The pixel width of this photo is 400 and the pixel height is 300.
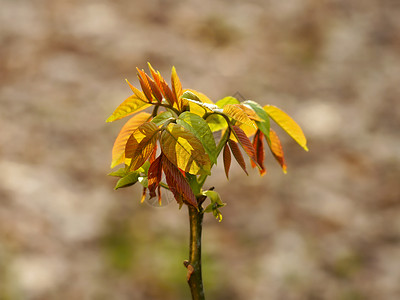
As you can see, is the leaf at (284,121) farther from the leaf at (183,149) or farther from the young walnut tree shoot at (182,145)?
the leaf at (183,149)

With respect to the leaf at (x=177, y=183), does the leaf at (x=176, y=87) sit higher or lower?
higher

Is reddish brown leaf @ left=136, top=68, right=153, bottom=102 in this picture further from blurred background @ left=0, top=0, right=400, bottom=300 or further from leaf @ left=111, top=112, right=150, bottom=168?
blurred background @ left=0, top=0, right=400, bottom=300

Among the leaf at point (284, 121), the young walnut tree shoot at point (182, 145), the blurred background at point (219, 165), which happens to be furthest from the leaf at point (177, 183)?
the blurred background at point (219, 165)

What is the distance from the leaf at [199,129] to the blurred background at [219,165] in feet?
5.45

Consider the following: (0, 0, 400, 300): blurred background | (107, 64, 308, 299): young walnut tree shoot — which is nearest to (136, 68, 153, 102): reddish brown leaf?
(107, 64, 308, 299): young walnut tree shoot

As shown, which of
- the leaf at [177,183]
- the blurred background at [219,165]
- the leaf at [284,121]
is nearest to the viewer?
the leaf at [177,183]

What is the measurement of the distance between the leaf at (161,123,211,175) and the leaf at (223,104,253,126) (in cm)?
5

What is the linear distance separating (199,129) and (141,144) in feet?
0.21

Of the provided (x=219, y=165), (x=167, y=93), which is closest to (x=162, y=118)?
(x=167, y=93)

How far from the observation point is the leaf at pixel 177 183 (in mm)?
486

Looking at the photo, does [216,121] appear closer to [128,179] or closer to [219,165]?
[128,179]

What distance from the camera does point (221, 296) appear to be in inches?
82.7

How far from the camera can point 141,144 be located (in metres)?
0.50

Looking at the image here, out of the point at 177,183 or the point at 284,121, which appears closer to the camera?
the point at 177,183
